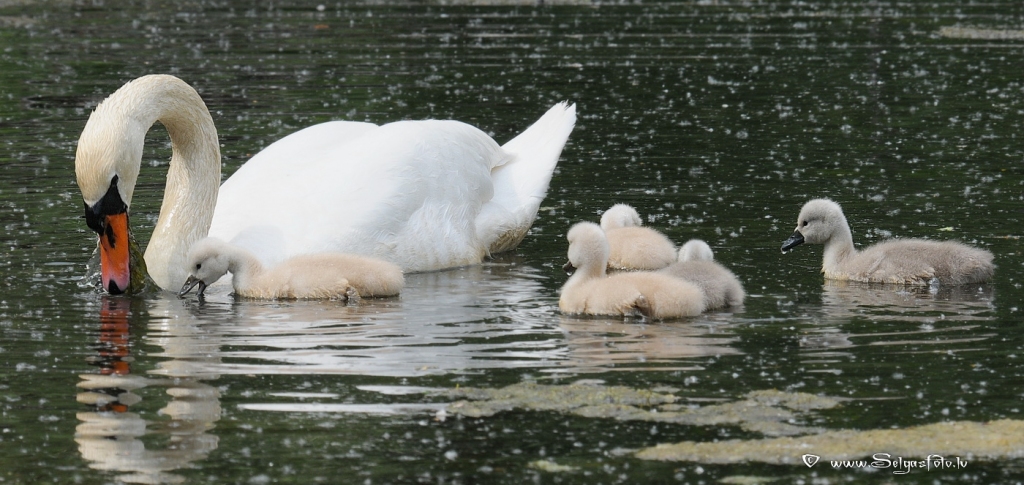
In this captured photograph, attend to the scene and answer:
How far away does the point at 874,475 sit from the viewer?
19.5 ft

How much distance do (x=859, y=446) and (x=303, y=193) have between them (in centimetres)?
498

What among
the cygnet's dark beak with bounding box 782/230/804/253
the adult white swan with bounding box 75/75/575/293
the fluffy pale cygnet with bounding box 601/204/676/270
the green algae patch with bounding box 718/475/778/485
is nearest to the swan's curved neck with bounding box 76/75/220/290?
the adult white swan with bounding box 75/75/575/293

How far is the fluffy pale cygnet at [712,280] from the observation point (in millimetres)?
8766

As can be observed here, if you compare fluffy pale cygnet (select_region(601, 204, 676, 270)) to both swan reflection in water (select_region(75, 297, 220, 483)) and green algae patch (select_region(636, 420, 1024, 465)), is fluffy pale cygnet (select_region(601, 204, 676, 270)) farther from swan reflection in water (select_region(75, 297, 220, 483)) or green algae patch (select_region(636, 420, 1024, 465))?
green algae patch (select_region(636, 420, 1024, 465))

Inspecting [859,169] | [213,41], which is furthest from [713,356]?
[213,41]

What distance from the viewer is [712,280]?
880cm

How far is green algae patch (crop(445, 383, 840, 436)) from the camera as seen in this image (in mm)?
6559

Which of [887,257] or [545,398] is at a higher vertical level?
[887,257]

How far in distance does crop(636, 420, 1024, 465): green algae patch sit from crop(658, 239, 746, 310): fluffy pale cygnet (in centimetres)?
243

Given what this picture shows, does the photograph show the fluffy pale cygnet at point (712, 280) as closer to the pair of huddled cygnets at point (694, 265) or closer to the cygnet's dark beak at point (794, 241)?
the pair of huddled cygnets at point (694, 265)

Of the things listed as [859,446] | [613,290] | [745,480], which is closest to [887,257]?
[613,290]

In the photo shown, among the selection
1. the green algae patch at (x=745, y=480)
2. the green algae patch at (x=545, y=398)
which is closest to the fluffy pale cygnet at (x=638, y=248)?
the green algae patch at (x=545, y=398)

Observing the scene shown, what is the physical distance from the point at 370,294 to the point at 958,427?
159 inches

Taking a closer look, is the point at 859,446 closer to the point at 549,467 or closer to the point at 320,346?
the point at 549,467
